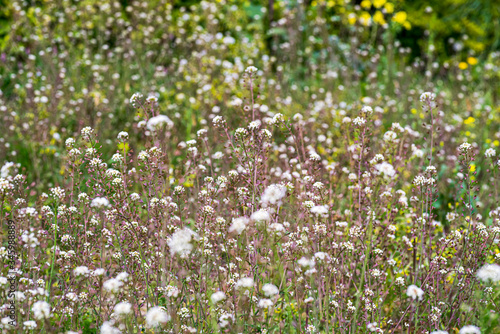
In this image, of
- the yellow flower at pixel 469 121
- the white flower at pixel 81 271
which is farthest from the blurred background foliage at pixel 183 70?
the white flower at pixel 81 271

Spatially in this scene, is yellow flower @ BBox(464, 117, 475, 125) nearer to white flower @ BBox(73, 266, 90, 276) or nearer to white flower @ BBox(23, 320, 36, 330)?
white flower @ BBox(73, 266, 90, 276)

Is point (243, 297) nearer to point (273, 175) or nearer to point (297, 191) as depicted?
point (297, 191)

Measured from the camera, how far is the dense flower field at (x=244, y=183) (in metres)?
2.23

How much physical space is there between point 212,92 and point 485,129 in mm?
3233

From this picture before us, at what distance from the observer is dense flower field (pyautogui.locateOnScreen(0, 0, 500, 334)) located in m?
2.23

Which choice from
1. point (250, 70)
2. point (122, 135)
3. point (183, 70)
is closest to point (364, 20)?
point (183, 70)

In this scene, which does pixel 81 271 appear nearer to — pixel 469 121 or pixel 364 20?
pixel 469 121

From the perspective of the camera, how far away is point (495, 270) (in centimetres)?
205

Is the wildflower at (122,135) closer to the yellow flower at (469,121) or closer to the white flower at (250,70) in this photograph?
the white flower at (250,70)

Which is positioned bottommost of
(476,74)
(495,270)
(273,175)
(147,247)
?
(476,74)

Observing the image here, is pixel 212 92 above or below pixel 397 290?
below

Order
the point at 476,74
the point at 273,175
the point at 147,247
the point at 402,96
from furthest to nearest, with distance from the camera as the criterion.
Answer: the point at 476,74 < the point at 402,96 < the point at 273,175 < the point at 147,247

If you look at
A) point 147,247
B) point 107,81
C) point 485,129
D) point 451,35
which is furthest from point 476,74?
point 147,247

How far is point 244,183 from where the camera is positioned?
266 centimetres
